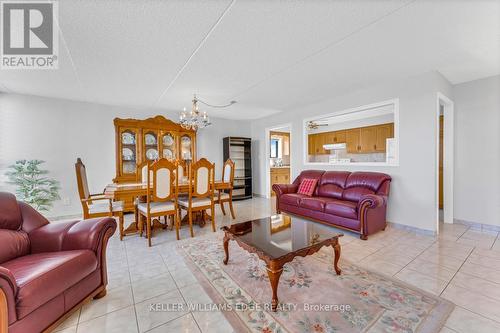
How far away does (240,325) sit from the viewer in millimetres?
1425

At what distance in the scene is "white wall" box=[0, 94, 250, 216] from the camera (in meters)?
3.77

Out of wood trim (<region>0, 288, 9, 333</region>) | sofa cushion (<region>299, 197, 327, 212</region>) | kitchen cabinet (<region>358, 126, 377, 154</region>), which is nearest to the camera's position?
wood trim (<region>0, 288, 9, 333</region>)

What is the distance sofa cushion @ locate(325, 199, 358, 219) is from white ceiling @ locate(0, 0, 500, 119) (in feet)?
6.48

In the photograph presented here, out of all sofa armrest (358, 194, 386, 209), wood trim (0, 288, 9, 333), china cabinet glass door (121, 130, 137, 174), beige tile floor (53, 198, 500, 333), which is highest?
china cabinet glass door (121, 130, 137, 174)

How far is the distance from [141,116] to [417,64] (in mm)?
5297

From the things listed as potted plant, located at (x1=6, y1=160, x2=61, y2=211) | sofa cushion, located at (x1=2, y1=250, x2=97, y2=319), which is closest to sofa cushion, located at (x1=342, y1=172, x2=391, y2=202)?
sofa cushion, located at (x1=2, y1=250, x2=97, y2=319)

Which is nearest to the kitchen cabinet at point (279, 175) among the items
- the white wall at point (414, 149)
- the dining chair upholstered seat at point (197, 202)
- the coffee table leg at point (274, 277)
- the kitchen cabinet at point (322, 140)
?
the kitchen cabinet at point (322, 140)

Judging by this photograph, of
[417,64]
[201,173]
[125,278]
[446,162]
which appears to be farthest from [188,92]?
[446,162]

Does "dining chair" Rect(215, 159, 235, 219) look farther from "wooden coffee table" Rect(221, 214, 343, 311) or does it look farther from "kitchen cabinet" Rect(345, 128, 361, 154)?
"kitchen cabinet" Rect(345, 128, 361, 154)

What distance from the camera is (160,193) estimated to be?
9.59 feet

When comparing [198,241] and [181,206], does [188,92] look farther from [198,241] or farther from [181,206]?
[198,241]

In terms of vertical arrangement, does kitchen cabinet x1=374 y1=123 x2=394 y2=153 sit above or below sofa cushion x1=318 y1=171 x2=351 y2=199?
above

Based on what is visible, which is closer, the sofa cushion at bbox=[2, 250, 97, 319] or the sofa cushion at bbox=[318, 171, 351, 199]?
the sofa cushion at bbox=[2, 250, 97, 319]

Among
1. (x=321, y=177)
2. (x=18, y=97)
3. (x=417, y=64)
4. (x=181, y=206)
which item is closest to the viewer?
(x=417, y=64)
